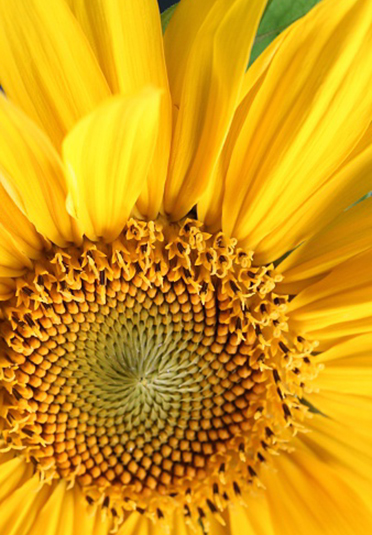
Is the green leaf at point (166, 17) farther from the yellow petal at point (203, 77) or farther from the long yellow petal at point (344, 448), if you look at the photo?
the long yellow petal at point (344, 448)

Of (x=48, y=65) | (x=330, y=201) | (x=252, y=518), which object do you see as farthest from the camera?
(x=252, y=518)

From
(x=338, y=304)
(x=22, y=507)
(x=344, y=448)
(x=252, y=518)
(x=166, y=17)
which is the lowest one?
(x=22, y=507)

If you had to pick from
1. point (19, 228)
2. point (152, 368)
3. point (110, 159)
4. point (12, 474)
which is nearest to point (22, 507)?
point (12, 474)

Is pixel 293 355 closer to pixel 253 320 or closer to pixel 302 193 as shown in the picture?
pixel 253 320

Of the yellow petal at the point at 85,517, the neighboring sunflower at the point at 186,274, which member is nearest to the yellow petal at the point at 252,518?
the neighboring sunflower at the point at 186,274

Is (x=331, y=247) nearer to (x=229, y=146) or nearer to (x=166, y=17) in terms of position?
(x=229, y=146)

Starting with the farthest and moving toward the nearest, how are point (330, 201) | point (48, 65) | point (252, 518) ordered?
1. point (252, 518)
2. point (330, 201)
3. point (48, 65)

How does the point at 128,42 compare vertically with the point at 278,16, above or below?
below

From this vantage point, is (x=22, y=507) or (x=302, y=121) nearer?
(x=302, y=121)

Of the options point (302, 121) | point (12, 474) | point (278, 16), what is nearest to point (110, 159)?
point (302, 121)
